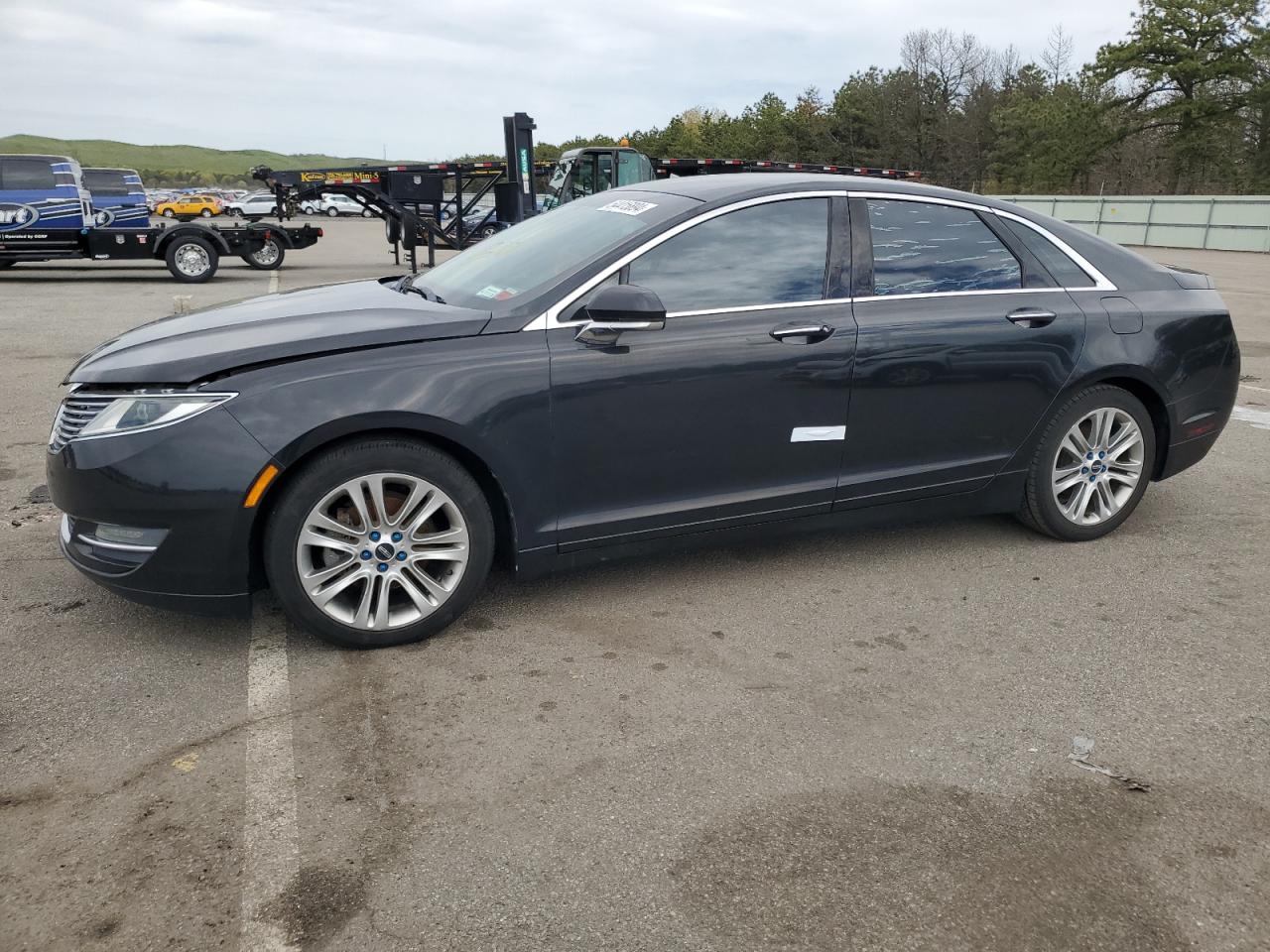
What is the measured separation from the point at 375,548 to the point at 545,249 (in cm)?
145

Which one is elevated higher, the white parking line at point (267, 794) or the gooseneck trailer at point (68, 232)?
the gooseneck trailer at point (68, 232)

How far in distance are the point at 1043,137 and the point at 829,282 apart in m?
59.8

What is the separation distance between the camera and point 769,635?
3.69 m

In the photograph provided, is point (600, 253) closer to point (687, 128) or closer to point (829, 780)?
point (829, 780)

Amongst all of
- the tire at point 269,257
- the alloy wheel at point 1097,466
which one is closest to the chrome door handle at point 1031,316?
the alloy wheel at point 1097,466

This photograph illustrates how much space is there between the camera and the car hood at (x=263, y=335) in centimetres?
330

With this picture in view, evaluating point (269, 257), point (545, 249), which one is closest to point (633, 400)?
point (545, 249)

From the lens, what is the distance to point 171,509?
3.17m

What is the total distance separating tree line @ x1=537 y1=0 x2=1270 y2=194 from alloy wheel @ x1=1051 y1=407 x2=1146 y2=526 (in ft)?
165

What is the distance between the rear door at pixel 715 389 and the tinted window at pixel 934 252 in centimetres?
20

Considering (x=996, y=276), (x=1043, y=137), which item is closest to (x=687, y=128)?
(x=1043, y=137)

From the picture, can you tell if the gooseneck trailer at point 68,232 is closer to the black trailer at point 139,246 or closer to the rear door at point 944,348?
the black trailer at point 139,246

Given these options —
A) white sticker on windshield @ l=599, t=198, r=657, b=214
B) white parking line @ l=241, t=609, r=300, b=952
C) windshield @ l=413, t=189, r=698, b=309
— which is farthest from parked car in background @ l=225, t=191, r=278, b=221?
white parking line @ l=241, t=609, r=300, b=952

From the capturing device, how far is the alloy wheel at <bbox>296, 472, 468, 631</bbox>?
3.33 metres
